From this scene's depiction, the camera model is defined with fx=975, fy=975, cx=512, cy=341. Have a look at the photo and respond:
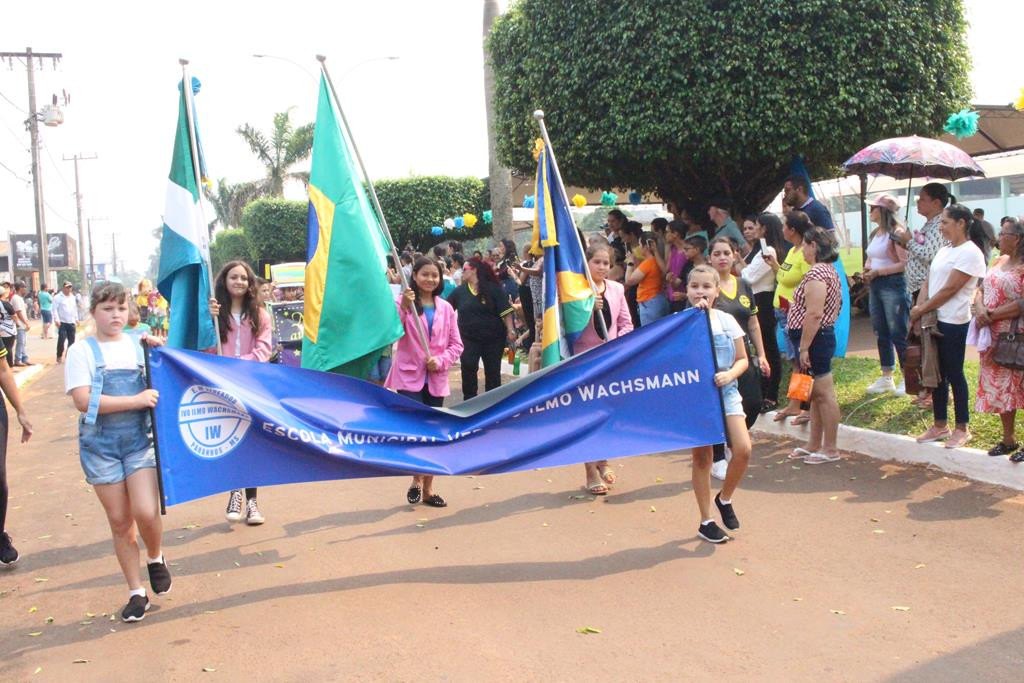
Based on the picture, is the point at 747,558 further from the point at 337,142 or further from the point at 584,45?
the point at 584,45

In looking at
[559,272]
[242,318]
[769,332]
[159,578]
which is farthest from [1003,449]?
[159,578]

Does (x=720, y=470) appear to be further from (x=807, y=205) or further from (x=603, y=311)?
(x=807, y=205)

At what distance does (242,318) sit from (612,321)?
262cm

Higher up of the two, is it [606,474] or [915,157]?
[915,157]

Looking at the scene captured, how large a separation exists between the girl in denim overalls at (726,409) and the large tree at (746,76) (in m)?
6.26

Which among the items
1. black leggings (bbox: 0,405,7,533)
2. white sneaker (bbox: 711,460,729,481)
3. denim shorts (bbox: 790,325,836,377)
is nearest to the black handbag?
denim shorts (bbox: 790,325,836,377)

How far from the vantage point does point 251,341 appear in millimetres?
6762

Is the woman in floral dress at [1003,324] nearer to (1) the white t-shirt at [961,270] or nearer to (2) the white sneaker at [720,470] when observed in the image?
(1) the white t-shirt at [961,270]

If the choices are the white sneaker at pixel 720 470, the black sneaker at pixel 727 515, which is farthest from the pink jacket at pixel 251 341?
the white sneaker at pixel 720 470

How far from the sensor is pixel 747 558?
544 cm

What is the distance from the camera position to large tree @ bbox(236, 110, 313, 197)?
188 ft

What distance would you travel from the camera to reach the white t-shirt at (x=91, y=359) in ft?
15.9

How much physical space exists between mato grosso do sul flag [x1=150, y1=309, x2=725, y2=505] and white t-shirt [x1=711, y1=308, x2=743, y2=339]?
0.37 feet

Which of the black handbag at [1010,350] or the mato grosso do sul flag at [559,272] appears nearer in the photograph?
the black handbag at [1010,350]
